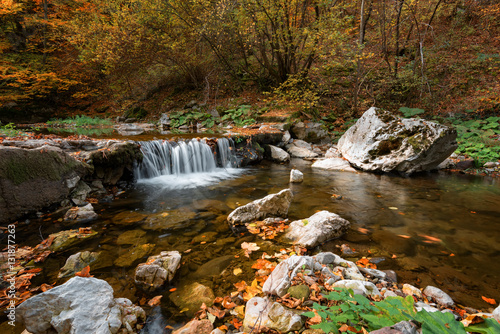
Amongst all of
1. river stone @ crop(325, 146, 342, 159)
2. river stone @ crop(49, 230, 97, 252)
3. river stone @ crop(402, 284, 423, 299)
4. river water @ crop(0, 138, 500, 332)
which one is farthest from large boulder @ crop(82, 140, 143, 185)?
river stone @ crop(325, 146, 342, 159)

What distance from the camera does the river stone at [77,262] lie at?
2.59 m

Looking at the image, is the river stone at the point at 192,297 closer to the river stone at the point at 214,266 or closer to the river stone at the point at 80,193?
the river stone at the point at 214,266

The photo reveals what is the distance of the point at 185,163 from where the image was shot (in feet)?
25.5

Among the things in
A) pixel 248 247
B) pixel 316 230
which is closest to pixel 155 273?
pixel 248 247

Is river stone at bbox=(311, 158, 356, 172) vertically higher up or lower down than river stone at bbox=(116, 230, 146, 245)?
lower down

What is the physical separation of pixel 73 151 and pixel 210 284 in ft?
16.6

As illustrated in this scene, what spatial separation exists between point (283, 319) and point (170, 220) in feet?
9.90

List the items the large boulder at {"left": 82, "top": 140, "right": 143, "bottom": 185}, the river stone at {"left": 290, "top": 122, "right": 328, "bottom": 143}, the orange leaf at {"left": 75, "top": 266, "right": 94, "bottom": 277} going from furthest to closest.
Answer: the river stone at {"left": 290, "top": 122, "right": 328, "bottom": 143}
the large boulder at {"left": 82, "top": 140, "right": 143, "bottom": 185}
the orange leaf at {"left": 75, "top": 266, "right": 94, "bottom": 277}

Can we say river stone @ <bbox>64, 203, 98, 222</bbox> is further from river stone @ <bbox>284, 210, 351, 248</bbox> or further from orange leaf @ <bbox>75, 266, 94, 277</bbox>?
river stone @ <bbox>284, 210, 351, 248</bbox>

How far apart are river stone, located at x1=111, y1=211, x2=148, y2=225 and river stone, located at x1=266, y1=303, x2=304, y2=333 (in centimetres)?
321

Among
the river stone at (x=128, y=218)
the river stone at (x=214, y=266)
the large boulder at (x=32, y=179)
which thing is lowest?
the river stone at (x=214, y=266)

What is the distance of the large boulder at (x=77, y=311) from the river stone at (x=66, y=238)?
1784mm

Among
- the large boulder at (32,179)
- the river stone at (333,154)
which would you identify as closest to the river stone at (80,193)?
the large boulder at (32,179)

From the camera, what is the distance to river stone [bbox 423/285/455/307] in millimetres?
2091
